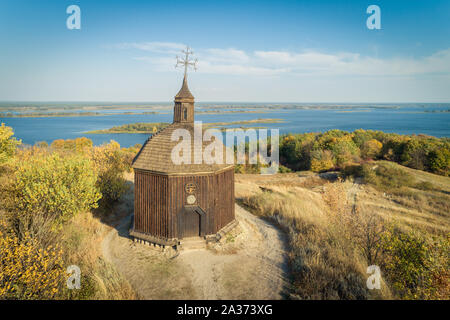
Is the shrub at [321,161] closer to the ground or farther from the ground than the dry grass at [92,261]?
farther from the ground

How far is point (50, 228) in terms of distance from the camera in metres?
9.94

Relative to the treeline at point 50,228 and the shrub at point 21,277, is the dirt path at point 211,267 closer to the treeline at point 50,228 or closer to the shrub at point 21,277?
the treeline at point 50,228

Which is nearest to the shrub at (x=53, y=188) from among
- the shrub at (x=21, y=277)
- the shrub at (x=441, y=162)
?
the shrub at (x=21, y=277)

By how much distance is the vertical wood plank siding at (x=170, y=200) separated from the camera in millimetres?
10719

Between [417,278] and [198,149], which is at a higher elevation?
[198,149]

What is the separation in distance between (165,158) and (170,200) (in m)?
1.90

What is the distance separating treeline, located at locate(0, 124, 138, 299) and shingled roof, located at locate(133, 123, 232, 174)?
2921mm

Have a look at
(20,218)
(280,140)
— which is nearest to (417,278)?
(20,218)

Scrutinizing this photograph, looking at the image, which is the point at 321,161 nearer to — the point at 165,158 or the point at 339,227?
the point at 339,227

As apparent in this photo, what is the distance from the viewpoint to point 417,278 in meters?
6.53

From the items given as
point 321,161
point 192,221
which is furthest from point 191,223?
point 321,161

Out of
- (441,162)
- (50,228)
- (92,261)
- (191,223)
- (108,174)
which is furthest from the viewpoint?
(441,162)
